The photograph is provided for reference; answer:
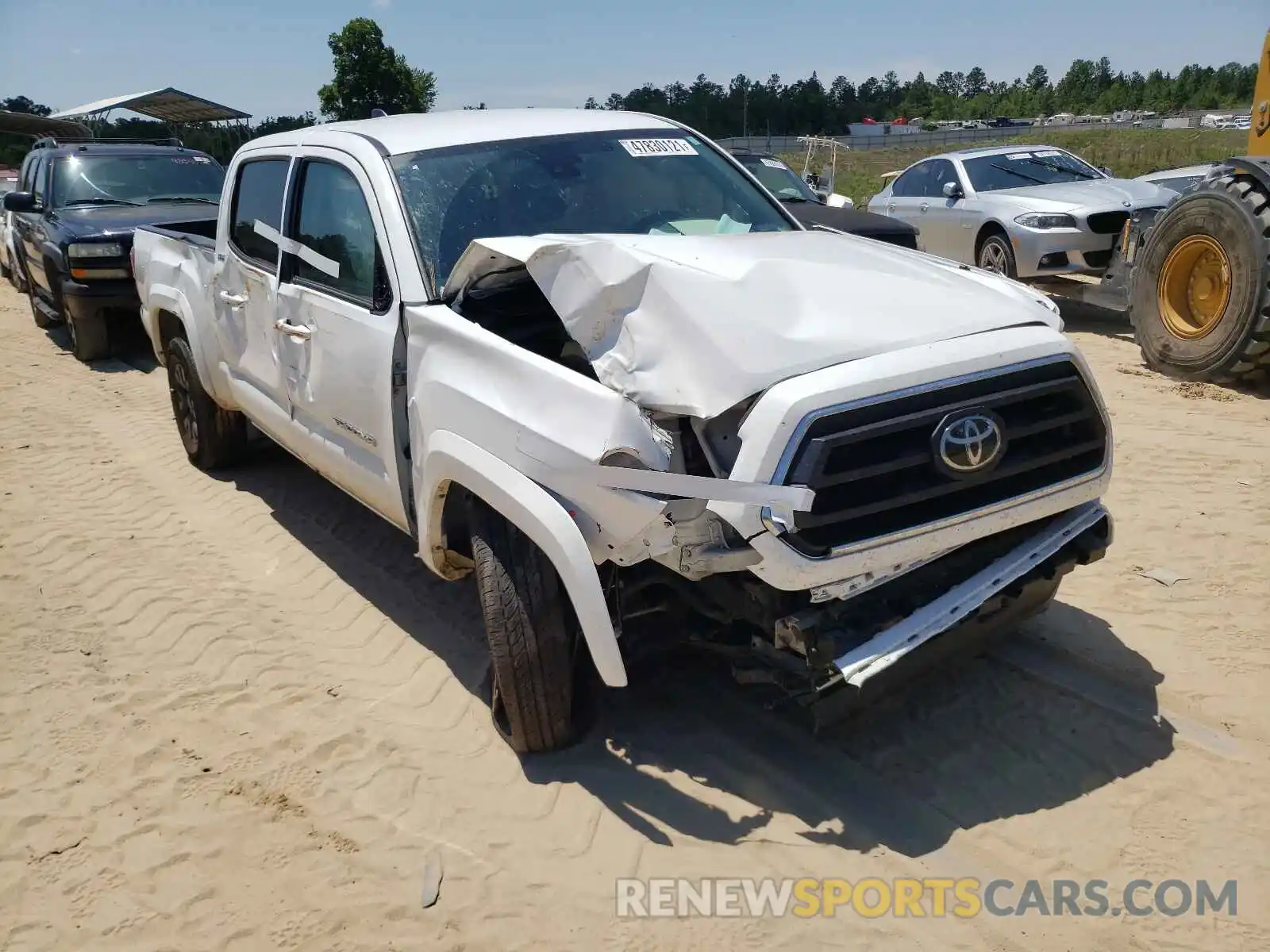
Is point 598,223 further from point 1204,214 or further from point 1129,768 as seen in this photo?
point 1204,214

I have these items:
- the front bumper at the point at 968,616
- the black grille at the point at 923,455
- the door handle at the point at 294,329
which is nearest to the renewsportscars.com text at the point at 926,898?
the front bumper at the point at 968,616

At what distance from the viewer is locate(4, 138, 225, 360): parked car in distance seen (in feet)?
30.9

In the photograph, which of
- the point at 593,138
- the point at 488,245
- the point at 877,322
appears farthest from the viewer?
the point at 593,138

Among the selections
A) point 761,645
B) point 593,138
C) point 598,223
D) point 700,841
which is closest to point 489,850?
point 700,841

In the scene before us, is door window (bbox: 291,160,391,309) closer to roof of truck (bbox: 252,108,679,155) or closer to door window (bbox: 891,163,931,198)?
roof of truck (bbox: 252,108,679,155)

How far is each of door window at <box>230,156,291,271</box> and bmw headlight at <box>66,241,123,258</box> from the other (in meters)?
5.12

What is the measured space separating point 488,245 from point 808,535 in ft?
4.51

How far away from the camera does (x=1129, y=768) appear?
10.5 feet

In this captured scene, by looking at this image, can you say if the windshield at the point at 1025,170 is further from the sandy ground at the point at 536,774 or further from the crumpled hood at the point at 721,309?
the crumpled hood at the point at 721,309

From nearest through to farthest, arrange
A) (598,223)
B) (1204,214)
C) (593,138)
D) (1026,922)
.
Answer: (1026,922) → (598,223) → (593,138) → (1204,214)

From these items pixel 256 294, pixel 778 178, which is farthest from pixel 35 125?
pixel 256 294

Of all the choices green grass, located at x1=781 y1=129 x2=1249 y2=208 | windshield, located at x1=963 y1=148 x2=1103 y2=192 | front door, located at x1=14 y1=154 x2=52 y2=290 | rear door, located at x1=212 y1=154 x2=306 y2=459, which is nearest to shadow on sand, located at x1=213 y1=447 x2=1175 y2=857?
rear door, located at x1=212 y1=154 x2=306 y2=459

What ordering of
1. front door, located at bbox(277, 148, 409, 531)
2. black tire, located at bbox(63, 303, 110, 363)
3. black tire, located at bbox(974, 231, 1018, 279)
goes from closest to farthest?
front door, located at bbox(277, 148, 409, 531) → black tire, located at bbox(974, 231, 1018, 279) → black tire, located at bbox(63, 303, 110, 363)

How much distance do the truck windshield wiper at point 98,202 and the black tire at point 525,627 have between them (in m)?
9.17
